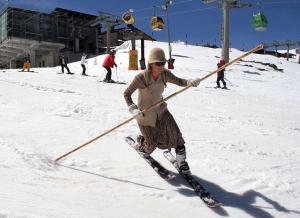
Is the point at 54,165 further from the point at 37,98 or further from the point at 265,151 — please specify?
the point at 37,98

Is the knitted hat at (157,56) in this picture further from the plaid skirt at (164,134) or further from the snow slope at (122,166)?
the snow slope at (122,166)

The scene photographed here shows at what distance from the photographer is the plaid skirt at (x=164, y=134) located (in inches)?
209

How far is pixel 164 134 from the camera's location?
538 centimetres

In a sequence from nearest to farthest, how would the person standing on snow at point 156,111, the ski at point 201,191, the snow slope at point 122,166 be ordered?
the snow slope at point 122,166 → the ski at point 201,191 → the person standing on snow at point 156,111

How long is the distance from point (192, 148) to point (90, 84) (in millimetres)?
10252

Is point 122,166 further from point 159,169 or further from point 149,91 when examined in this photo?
point 149,91

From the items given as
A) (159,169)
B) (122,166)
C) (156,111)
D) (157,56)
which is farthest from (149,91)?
(122,166)

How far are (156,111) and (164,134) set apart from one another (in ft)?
1.01

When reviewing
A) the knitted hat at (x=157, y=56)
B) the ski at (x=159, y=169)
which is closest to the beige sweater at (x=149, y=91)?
the knitted hat at (x=157, y=56)

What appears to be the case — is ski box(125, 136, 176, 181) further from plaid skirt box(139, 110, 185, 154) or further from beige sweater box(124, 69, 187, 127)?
beige sweater box(124, 69, 187, 127)

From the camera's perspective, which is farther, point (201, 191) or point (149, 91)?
point (149, 91)

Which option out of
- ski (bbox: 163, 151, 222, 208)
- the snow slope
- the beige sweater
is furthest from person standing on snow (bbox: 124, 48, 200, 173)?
the snow slope

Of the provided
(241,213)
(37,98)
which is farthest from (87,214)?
(37,98)

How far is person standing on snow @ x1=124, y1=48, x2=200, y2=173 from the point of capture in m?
5.27
